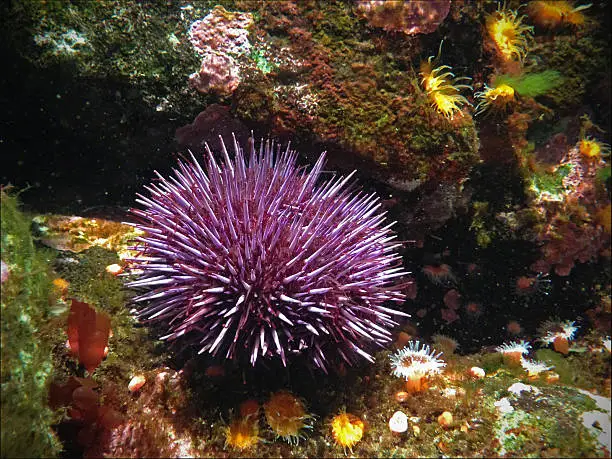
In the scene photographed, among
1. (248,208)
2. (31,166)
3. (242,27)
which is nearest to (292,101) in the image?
(242,27)

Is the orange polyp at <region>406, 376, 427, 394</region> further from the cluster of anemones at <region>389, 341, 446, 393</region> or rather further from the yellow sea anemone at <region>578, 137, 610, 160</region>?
the yellow sea anemone at <region>578, 137, 610, 160</region>

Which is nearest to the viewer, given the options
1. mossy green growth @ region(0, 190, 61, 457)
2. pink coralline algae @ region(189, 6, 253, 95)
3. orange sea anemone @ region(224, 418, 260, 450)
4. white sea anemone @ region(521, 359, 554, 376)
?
mossy green growth @ region(0, 190, 61, 457)

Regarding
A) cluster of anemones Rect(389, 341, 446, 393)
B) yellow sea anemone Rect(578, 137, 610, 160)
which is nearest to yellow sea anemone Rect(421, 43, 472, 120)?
yellow sea anemone Rect(578, 137, 610, 160)

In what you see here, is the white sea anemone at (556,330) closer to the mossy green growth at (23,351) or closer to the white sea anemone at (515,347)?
the white sea anemone at (515,347)

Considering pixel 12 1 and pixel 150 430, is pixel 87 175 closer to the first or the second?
pixel 12 1

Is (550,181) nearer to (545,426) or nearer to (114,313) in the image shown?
(545,426)

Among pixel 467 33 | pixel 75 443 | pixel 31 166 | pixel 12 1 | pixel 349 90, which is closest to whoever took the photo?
pixel 75 443

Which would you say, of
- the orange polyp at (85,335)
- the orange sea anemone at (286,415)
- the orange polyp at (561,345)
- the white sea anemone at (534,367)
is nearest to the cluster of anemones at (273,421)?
the orange sea anemone at (286,415)
